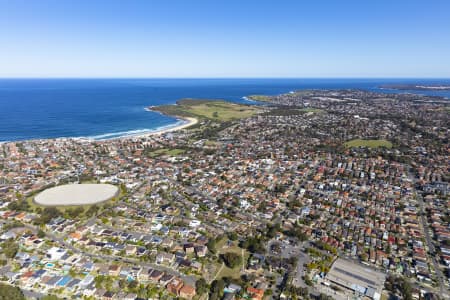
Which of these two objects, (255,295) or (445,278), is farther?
(445,278)

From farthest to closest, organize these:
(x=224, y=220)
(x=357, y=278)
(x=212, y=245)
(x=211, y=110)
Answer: (x=211, y=110) < (x=224, y=220) < (x=212, y=245) < (x=357, y=278)

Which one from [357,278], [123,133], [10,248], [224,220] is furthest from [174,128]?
[357,278]

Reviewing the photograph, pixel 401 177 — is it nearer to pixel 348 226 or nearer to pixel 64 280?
pixel 348 226

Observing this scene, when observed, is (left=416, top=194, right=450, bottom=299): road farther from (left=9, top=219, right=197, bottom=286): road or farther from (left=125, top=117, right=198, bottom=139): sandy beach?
(left=125, top=117, right=198, bottom=139): sandy beach

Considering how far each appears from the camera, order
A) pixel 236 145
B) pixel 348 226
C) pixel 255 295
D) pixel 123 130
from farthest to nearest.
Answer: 1. pixel 123 130
2. pixel 236 145
3. pixel 348 226
4. pixel 255 295

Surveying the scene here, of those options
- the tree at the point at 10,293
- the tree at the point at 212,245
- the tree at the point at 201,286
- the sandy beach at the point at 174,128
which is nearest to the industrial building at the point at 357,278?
the tree at the point at 201,286

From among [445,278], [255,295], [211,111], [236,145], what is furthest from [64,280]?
[211,111]

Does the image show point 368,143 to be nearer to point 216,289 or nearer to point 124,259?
point 216,289
